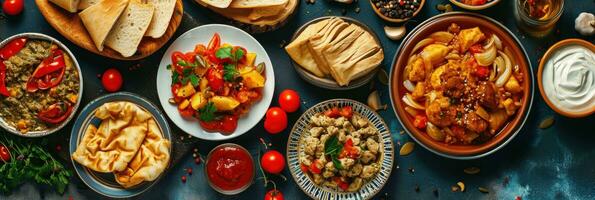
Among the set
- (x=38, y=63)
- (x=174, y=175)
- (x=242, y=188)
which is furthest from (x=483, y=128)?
(x=38, y=63)

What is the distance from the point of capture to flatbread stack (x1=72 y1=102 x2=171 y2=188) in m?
5.78

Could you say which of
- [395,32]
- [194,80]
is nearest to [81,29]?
[194,80]

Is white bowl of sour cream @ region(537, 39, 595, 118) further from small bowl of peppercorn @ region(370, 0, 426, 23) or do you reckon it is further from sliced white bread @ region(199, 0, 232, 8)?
sliced white bread @ region(199, 0, 232, 8)

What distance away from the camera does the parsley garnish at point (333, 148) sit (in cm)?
569

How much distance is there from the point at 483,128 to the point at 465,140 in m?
0.18

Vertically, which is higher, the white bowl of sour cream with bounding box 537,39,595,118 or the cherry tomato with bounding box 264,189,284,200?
the white bowl of sour cream with bounding box 537,39,595,118

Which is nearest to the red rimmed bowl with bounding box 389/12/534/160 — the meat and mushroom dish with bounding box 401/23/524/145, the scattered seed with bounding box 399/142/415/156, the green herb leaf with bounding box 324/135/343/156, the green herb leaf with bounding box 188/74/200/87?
the meat and mushroom dish with bounding box 401/23/524/145

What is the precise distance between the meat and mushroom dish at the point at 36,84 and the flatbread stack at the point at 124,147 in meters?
0.28

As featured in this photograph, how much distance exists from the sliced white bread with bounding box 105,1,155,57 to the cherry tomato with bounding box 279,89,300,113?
1177 millimetres

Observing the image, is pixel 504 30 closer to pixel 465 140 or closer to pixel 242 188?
pixel 465 140

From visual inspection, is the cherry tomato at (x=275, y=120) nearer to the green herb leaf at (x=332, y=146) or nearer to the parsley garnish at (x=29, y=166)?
the green herb leaf at (x=332, y=146)

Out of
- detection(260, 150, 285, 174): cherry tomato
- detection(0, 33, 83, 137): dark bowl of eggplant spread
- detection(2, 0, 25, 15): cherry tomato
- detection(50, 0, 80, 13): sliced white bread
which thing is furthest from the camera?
detection(2, 0, 25, 15): cherry tomato

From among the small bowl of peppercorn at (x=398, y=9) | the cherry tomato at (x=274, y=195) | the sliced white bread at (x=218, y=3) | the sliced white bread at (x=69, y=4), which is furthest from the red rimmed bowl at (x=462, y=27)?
the sliced white bread at (x=69, y=4)

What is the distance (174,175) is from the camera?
20.1 ft
